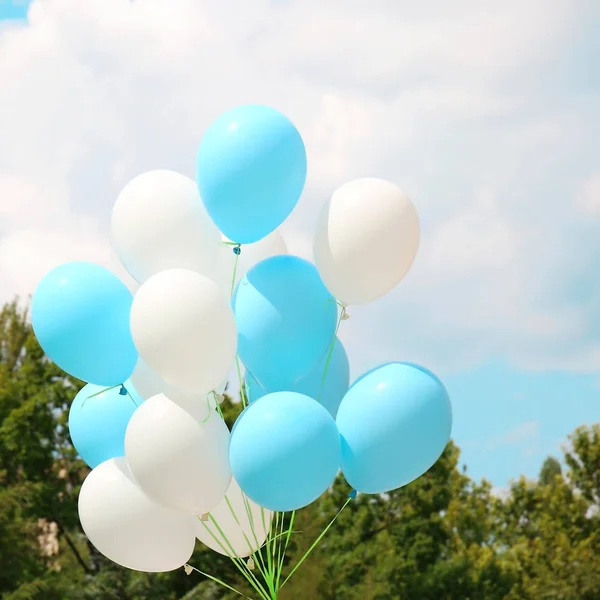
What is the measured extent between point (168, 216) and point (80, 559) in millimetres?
16186

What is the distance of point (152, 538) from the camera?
5.70 meters

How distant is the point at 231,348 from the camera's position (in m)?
5.34

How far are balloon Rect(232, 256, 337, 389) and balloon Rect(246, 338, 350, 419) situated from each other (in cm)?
24

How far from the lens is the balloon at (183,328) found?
203 inches

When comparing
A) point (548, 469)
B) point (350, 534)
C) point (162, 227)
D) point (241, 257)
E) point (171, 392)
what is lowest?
point (171, 392)

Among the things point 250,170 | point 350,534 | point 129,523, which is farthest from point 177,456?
point 350,534

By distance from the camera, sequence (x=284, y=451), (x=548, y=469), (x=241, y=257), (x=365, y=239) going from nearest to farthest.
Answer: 1. (x=284, y=451)
2. (x=365, y=239)
3. (x=241, y=257)
4. (x=548, y=469)

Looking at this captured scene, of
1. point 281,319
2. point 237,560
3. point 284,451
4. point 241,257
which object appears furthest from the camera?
point 241,257

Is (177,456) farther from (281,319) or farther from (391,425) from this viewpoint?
(391,425)

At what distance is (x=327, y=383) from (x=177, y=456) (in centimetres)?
134

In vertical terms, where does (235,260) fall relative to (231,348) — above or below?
above

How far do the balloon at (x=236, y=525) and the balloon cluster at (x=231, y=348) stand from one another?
0.01m

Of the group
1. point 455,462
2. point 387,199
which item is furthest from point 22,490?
point 387,199

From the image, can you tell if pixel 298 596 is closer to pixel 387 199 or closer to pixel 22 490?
pixel 22 490
